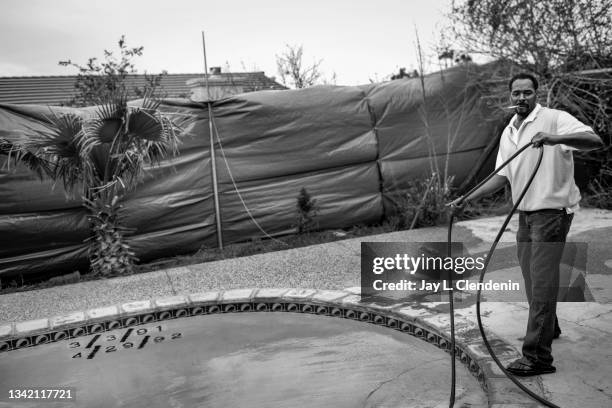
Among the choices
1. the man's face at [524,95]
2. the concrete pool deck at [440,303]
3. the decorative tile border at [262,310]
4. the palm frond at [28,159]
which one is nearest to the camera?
the concrete pool deck at [440,303]

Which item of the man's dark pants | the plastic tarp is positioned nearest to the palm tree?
the plastic tarp

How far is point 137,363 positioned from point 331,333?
4.71 ft

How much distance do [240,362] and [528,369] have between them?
6.35 feet

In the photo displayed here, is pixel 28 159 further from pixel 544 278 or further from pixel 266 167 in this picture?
pixel 544 278

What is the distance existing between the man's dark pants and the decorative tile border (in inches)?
14.2

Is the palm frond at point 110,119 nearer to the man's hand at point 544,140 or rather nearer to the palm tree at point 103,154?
the palm tree at point 103,154

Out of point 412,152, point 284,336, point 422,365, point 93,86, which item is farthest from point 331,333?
point 93,86

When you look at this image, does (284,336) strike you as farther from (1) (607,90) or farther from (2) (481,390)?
(1) (607,90)

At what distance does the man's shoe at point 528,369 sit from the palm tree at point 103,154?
3.96 meters

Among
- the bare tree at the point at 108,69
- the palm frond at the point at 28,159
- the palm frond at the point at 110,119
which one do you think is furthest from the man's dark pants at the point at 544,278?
the bare tree at the point at 108,69

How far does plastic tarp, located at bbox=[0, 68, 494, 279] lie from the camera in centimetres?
569

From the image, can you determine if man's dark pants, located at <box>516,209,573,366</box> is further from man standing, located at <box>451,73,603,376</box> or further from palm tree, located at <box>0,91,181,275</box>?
palm tree, located at <box>0,91,181,275</box>

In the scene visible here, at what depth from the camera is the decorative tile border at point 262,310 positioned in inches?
135

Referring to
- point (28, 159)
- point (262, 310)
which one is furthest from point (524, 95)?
point (28, 159)
